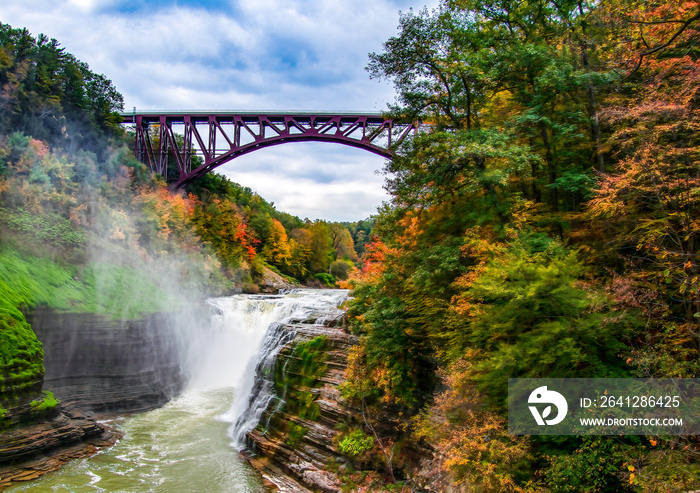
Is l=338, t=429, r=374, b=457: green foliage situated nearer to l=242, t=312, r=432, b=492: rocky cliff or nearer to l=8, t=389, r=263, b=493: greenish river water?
l=242, t=312, r=432, b=492: rocky cliff

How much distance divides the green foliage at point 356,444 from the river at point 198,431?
2.66 m

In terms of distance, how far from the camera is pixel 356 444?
10.9 metres

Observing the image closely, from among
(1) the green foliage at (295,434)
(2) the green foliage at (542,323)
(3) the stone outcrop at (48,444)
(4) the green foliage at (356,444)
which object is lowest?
(3) the stone outcrop at (48,444)

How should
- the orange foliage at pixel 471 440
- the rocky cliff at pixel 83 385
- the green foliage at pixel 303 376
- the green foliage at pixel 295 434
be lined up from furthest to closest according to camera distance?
1. the green foliage at pixel 303 376
2. the green foliage at pixel 295 434
3. the rocky cliff at pixel 83 385
4. the orange foliage at pixel 471 440

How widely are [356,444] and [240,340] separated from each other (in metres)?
15.2

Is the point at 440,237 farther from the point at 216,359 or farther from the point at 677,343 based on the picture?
the point at 216,359

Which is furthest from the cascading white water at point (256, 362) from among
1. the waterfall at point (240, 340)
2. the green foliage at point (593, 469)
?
the green foliage at point (593, 469)

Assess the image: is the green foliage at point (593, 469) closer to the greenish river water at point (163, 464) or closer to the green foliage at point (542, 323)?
the green foliage at point (542, 323)

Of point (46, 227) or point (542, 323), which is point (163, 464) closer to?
point (542, 323)

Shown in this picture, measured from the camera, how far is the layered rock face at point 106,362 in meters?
15.4

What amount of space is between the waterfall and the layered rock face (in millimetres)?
1931

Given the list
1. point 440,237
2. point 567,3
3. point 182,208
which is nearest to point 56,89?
point 182,208

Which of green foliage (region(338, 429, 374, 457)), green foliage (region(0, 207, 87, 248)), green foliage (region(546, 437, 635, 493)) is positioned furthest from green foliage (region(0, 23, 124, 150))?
green foliage (region(546, 437, 635, 493))

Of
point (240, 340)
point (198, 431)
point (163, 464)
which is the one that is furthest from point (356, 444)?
point (240, 340)
